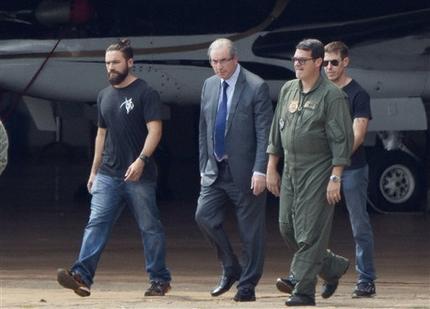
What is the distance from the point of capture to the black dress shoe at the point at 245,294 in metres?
10.1

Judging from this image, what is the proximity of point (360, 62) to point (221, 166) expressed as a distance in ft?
28.9

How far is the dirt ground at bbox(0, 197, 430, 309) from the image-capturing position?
33.9 ft

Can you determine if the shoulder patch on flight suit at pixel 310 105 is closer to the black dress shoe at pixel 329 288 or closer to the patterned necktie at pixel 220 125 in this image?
the patterned necktie at pixel 220 125

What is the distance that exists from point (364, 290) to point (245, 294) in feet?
3.11

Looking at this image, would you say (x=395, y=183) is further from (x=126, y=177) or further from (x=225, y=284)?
(x=126, y=177)

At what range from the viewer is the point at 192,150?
3038cm

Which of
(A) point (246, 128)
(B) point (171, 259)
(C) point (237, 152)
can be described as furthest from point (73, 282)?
(B) point (171, 259)

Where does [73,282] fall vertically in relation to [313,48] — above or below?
below

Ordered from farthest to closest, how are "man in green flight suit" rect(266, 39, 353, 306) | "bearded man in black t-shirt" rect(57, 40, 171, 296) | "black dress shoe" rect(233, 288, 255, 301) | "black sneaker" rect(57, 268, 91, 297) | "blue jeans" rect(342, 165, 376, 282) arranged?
"bearded man in black t-shirt" rect(57, 40, 171, 296) → "blue jeans" rect(342, 165, 376, 282) → "black sneaker" rect(57, 268, 91, 297) → "black dress shoe" rect(233, 288, 255, 301) → "man in green flight suit" rect(266, 39, 353, 306)

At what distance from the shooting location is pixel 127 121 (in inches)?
418

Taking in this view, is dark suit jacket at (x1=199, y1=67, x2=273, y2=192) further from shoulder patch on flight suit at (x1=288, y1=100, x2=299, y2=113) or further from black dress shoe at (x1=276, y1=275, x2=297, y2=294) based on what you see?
black dress shoe at (x1=276, y1=275, x2=297, y2=294)

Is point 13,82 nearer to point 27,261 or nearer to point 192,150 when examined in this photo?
point 27,261

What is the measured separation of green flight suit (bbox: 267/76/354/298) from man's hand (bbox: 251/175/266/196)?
0.71 ft

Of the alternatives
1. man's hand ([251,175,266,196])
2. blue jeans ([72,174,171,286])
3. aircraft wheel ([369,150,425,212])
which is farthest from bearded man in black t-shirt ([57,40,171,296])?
aircraft wheel ([369,150,425,212])
